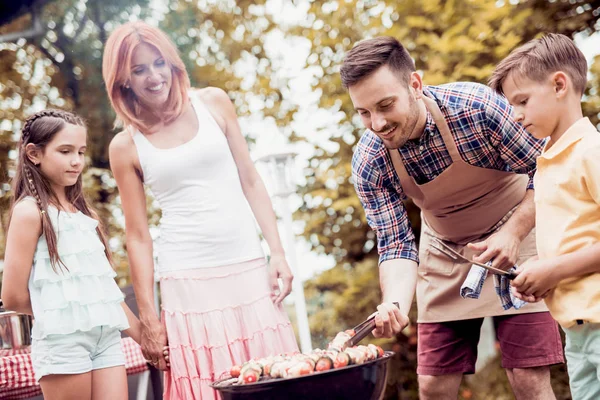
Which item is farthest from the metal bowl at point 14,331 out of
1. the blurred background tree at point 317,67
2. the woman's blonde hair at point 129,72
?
the blurred background tree at point 317,67

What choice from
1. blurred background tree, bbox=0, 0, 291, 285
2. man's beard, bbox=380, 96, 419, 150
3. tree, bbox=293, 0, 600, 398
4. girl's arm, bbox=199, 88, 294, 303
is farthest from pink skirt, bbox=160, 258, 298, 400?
blurred background tree, bbox=0, 0, 291, 285

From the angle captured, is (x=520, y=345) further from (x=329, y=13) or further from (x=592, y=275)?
(x=329, y=13)

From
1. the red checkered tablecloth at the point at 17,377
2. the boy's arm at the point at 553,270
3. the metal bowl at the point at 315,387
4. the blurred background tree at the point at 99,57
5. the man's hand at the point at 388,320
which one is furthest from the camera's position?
the blurred background tree at the point at 99,57

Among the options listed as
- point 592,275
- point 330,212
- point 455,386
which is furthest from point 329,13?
point 592,275

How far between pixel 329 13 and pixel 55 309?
3059 millimetres

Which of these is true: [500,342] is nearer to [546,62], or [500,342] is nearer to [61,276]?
[546,62]

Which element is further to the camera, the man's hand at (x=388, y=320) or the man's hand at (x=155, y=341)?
the man's hand at (x=155, y=341)

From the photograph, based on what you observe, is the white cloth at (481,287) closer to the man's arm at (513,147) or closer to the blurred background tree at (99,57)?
the man's arm at (513,147)

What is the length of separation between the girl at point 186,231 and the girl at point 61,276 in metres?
0.14

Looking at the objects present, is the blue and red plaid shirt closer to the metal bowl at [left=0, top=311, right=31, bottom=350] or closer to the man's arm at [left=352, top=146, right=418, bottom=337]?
the man's arm at [left=352, top=146, right=418, bottom=337]

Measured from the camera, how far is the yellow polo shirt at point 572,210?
69.7 inches

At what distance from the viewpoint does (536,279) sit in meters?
1.81

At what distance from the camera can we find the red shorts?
2322 mm

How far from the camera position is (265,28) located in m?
7.58
